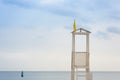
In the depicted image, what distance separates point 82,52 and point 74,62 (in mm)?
709

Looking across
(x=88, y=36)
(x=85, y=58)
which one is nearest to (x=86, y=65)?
(x=85, y=58)

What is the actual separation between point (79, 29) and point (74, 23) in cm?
46

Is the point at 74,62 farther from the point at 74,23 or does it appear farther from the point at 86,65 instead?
the point at 74,23

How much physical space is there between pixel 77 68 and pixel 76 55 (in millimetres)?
743

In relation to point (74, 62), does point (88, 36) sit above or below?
above

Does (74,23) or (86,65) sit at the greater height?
(74,23)

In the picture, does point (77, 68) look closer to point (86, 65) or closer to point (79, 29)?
point (86, 65)

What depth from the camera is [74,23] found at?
19344mm

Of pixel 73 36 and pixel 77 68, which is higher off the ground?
pixel 73 36

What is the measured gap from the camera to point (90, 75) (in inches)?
762

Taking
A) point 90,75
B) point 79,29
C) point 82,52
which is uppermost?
point 79,29

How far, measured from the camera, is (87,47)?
19.7 metres

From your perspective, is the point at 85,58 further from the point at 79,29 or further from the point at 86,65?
the point at 79,29

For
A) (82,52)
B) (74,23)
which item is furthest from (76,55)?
(74,23)
